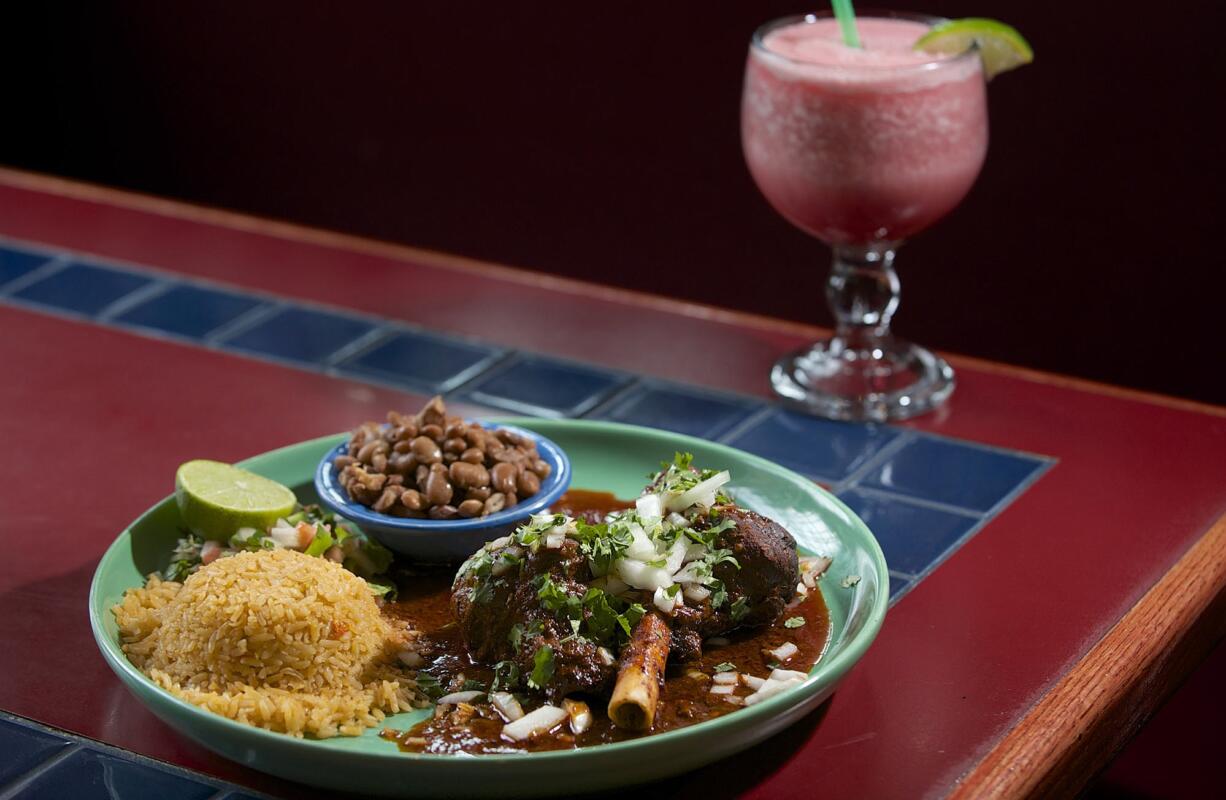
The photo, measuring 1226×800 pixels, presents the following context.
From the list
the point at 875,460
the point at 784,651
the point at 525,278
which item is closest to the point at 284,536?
the point at 784,651

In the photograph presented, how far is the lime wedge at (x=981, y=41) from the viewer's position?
2.13m

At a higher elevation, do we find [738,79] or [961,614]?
[738,79]

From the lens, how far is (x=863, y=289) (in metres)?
2.29

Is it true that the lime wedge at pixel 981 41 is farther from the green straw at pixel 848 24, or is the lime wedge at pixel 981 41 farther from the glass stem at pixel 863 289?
the glass stem at pixel 863 289

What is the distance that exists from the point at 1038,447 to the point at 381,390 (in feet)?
2.99

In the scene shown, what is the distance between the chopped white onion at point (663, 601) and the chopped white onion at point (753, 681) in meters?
0.09

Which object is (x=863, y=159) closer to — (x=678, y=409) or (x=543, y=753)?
(x=678, y=409)

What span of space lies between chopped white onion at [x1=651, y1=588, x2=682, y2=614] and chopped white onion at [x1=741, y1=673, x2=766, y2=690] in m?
0.09

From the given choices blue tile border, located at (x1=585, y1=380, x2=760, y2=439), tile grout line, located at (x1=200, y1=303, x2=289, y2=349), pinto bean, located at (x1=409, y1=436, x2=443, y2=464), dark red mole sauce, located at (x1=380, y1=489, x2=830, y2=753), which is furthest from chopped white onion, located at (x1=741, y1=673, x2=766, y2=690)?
tile grout line, located at (x1=200, y1=303, x2=289, y2=349)

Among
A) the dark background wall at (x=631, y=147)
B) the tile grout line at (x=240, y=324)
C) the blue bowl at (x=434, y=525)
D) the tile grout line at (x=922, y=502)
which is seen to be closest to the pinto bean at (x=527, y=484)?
the blue bowl at (x=434, y=525)

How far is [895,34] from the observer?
2250 millimetres

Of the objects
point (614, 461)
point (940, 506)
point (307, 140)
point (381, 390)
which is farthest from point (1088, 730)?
point (307, 140)

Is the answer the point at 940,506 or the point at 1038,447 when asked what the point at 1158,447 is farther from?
the point at 940,506

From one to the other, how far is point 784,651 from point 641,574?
158mm
